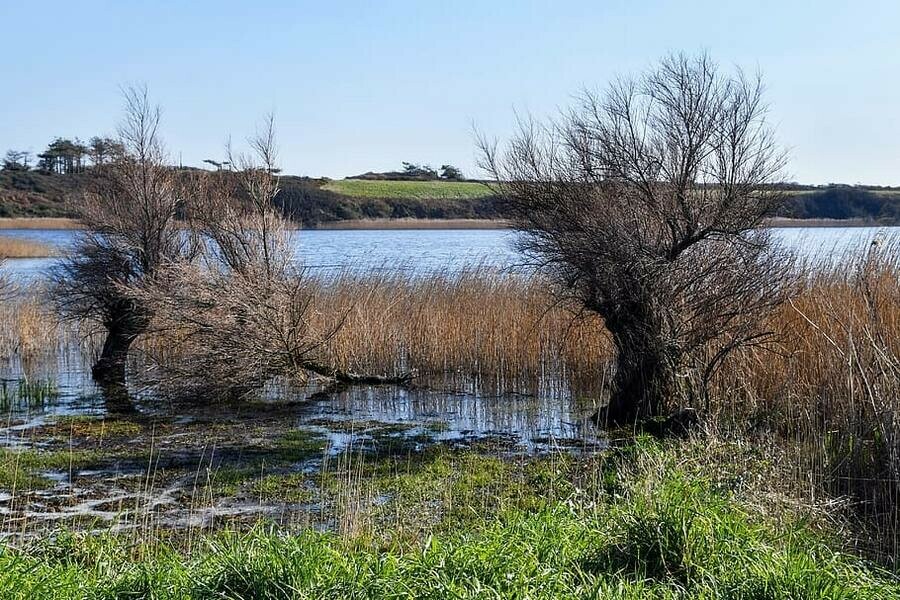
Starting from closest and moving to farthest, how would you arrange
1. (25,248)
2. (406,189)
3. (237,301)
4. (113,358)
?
1. (237,301)
2. (113,358)
3. (25,248)
4. (406,189)

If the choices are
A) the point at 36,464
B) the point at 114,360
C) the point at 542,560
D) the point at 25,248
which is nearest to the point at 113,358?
the point at 114,360

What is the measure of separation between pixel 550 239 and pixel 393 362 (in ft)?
16.5

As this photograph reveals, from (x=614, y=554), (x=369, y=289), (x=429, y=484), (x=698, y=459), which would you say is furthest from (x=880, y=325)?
(x=369, y=289)

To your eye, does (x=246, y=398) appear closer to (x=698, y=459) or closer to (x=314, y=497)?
(x=314, y=497)

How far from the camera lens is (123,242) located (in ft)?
46.4

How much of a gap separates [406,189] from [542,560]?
194ft

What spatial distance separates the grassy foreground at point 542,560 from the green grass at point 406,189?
5071 cm

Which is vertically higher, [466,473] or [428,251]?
[428,251]

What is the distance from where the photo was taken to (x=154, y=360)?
1399 cm

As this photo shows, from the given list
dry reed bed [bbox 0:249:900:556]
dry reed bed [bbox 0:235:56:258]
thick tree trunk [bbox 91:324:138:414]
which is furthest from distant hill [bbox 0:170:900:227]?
thick tree trunk [bbox 91:324:138:414]

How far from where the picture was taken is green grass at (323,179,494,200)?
2367 inches

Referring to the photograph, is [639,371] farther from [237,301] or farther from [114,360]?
[114,360]

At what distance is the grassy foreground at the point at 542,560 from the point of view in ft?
15.0

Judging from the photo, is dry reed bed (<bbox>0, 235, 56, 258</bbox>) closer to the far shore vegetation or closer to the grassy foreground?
the far shore vegetation
